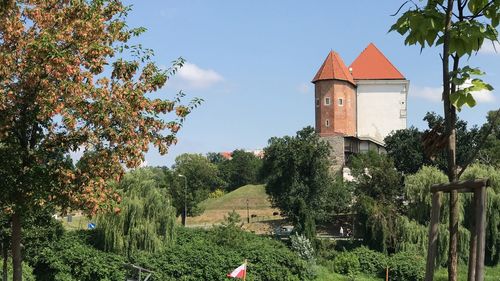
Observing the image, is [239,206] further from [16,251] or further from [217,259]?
[16,251]

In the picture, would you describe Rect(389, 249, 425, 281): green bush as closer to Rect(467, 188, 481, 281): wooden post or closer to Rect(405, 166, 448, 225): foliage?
Rect(405, 166, 448, 225): foliage

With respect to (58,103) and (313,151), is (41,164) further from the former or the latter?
(313,151)

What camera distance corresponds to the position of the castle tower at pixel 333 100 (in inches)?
2800

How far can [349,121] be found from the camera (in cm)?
7300

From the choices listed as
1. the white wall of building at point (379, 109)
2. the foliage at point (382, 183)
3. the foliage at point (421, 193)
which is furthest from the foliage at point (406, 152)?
the foliage at point (421, 193)

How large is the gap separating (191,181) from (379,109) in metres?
24.4

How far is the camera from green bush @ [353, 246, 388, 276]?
125 ft

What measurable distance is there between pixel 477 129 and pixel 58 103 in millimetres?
51789

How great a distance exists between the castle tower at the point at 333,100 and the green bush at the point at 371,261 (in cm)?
3155

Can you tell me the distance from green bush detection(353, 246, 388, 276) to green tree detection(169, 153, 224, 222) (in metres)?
17.7

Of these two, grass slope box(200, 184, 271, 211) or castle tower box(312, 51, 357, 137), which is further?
grass slope box(200, 184, 271, 211)

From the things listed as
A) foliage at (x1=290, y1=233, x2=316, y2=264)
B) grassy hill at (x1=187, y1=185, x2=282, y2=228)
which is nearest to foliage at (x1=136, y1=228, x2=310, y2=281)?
foliage at (x1=290, y1=233, x2=316, y2=264)

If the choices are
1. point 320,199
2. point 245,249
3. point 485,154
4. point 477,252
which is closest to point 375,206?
point 320,199

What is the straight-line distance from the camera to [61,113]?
9742 mm
